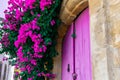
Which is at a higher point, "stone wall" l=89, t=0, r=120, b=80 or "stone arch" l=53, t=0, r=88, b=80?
"stone arch" l=53, t=0, r=88, b=80

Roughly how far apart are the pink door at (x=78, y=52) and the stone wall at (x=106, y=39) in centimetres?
76

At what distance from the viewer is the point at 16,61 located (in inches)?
137

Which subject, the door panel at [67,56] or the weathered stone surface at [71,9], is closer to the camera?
the weathered stone surface at [71,9]

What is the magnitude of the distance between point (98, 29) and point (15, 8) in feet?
7.22

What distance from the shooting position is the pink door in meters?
2.47

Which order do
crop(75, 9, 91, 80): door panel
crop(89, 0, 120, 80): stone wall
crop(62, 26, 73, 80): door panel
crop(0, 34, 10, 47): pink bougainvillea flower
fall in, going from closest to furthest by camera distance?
crop(89, 0, 120, 80): stone wall < crop(75, 9, 91, 80): door panel < crop(62, 26, 73, 80): door panel < crop(0, 34, 10, 47): pink bougainvillea flower

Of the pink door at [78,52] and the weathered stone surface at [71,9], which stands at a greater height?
the weathered stone surface at [71,9]

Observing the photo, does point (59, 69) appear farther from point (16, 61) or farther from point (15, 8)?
point (15, 8)

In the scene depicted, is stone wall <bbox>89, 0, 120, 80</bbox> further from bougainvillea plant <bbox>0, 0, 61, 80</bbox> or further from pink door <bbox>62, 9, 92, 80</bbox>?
bougainvillea plant <bbox>0, 0, 61, 80</bbox>

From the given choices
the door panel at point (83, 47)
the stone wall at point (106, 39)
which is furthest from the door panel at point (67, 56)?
the stone wall at point (106, 39)

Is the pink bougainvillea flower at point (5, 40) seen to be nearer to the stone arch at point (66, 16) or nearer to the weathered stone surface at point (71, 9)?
the stone arch at point (66, 16)

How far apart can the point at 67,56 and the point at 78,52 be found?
35cm

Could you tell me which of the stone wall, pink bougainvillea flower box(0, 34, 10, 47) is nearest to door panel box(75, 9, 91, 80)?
the stone wall

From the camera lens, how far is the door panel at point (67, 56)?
Result: 2.87 m
